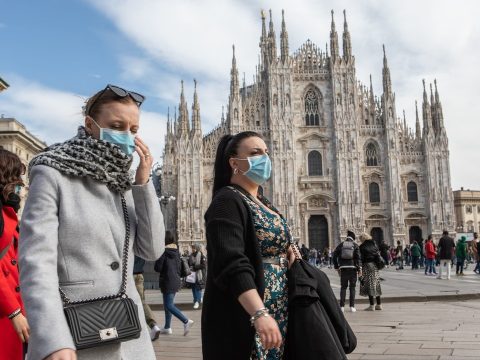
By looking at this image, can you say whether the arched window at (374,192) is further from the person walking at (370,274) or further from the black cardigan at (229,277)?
the black cardigan at (229,277)

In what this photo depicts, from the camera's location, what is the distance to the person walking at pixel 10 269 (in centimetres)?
286

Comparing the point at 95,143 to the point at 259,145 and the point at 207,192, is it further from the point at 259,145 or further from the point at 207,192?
the point at 207,192

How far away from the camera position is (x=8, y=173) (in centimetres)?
321

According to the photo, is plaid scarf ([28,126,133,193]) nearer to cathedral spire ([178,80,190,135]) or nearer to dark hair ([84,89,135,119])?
dark hair ([84,89,135,119])

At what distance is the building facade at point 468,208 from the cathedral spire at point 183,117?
3761 cm

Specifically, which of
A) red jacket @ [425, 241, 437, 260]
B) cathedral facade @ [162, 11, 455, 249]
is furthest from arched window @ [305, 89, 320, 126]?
red jacket @ [425, 241, 437, 260]

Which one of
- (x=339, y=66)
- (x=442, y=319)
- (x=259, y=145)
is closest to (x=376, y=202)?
(x=339, y=66)

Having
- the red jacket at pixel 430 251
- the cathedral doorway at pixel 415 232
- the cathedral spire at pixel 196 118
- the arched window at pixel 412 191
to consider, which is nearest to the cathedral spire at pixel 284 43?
the cathedral spire at pixel 196 118

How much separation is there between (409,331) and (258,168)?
533 cm

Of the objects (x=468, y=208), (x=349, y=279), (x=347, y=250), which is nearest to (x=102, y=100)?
(x=347, y=250)

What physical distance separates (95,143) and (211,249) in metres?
0.78

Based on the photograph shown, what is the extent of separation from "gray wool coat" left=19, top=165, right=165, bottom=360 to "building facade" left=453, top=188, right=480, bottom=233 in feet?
216

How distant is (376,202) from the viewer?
38688 millimetres

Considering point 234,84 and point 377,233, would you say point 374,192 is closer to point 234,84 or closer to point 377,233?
point 377,233
